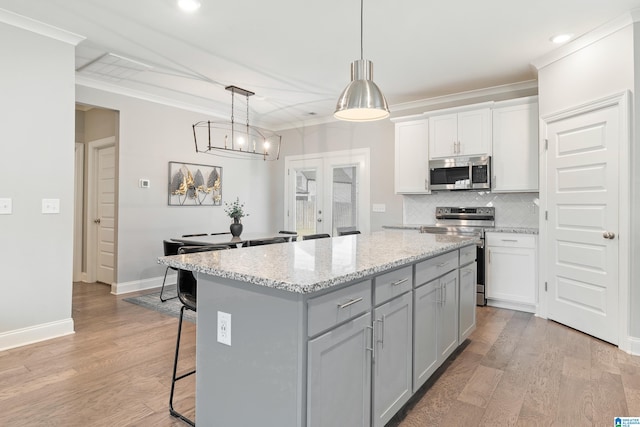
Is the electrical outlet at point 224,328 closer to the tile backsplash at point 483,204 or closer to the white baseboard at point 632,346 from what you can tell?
the white baseboard at point 632,346

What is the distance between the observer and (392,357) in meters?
1.89

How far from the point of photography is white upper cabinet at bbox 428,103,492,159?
4449mm

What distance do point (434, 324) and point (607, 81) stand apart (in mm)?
2635

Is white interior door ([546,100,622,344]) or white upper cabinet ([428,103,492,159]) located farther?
white upper cabinet ([428,103,492,159])

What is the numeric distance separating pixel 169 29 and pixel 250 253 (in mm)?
2379

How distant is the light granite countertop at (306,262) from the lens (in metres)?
1.40

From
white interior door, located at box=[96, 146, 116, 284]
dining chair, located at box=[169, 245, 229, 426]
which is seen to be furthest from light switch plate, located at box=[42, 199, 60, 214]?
white interior door, located at box=[96, 146, 116, 284]

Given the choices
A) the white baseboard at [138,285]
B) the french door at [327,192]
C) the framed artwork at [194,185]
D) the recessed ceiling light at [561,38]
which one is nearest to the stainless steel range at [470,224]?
the french door at [327,192]

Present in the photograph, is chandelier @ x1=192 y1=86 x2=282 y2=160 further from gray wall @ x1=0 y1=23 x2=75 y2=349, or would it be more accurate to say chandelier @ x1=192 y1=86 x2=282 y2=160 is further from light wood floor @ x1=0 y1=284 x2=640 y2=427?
light wood floor @ x1=0 y1=284 x2=640 y2=427

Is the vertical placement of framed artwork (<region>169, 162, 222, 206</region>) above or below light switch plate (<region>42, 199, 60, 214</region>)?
above

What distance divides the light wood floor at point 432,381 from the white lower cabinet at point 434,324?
180 mm

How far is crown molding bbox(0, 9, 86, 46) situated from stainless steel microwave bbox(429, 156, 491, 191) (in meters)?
4.05

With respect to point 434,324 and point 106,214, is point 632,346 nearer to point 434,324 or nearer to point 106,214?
point 434,324

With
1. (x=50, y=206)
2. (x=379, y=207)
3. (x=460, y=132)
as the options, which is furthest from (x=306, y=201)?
(x=50, y=206)
